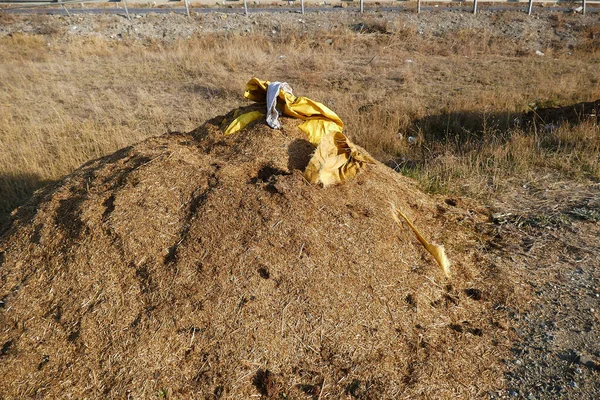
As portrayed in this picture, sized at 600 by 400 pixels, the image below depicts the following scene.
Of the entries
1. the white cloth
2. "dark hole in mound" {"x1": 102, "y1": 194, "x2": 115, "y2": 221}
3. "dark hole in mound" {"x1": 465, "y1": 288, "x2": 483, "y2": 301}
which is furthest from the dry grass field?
the white cloth

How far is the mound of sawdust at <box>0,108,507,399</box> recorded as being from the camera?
2309 mm

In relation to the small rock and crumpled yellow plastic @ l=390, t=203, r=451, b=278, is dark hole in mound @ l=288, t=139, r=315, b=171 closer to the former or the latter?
crumpled yellow plastic @ l=390, t=203, r=451, b=278

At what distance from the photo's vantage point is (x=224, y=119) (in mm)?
3822

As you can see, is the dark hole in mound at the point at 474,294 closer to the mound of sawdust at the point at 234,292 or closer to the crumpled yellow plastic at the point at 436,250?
the mound of sawdust at the point at 234,292

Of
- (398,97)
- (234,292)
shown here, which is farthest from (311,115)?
(398,97)

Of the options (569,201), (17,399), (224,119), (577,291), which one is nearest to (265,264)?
(17,399)

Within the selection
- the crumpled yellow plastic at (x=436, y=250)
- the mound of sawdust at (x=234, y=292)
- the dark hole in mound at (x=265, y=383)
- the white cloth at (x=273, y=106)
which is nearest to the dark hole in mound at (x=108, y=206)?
the mound of sawdust at (x=234, y=292)

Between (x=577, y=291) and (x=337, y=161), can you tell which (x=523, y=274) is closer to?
(x=577, y=291)

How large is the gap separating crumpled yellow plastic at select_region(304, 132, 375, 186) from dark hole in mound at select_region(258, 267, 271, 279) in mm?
749

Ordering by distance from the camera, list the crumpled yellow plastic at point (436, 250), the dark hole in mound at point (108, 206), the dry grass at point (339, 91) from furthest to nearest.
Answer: the dry grass at point (339, 91), the crumpled yellow plastic at point (436, 250), the dark hole in mound at point (108, 206)

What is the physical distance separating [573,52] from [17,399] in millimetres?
15339

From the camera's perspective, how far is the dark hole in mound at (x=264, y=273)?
8.60 feet

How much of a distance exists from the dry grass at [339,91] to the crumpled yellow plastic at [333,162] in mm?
1307

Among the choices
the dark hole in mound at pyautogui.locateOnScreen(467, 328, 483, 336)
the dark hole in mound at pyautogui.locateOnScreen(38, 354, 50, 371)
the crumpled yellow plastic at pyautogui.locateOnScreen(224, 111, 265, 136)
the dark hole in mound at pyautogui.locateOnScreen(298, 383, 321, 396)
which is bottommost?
the dark hole in mound at pyautogui.locateOnScreen(467, 328, 483, 336)
